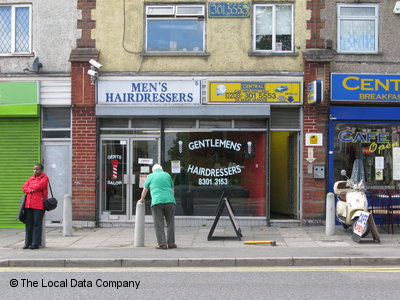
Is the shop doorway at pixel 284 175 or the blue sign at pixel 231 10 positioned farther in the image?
the shop doorway at pixel 284 175

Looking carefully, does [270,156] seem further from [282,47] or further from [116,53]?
[116,53]

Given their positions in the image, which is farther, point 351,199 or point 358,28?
point 358,28

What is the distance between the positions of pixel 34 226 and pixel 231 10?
7.40 metres

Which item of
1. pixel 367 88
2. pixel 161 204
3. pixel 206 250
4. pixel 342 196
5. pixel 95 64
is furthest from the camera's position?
pixel 95 64

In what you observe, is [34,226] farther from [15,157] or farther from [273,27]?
[273,27]

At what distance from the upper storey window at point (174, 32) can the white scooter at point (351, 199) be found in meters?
5.11

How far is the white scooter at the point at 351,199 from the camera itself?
11.0 m

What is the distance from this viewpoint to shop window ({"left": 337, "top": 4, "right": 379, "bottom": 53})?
1298cm

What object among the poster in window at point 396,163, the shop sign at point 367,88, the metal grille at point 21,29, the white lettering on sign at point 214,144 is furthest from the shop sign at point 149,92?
the poster in window at point 396,163

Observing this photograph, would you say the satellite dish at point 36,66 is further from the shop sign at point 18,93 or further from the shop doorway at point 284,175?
the shop doorway at point 284,175

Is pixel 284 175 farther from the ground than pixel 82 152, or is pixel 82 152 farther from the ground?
pixel 82 152

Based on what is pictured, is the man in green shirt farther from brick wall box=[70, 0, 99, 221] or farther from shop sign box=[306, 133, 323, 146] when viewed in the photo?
shop sign box=[306, 133, 323, 146]

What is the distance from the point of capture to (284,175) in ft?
45.2

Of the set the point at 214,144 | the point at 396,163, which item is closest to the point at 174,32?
the point at 214,144
